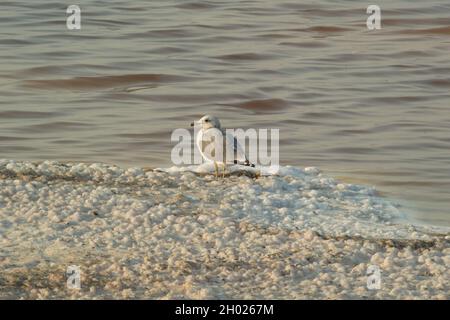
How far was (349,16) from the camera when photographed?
16.3 meters

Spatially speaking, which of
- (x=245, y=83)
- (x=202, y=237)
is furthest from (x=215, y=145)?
(x=245, y=83)

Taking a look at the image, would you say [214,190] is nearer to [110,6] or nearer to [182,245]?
[182,245]

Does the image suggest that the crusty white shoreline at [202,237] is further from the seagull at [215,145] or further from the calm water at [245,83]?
the calm water at [245,83]

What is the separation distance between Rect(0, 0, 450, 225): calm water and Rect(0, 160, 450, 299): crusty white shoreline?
0.93 m

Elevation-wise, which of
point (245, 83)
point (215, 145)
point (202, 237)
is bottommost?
point (202, 237)

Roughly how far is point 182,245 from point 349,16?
34.4 ft

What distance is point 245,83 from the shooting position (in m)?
12.5

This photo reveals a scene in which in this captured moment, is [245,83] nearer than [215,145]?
No

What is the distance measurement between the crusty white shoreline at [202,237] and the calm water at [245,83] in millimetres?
927

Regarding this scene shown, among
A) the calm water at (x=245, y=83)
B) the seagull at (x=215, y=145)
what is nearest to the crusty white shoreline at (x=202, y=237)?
the seagull at (x=215, y=145)

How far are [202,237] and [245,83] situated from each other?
6089 millimetres

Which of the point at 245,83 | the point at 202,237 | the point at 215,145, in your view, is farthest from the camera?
the point at 245,83

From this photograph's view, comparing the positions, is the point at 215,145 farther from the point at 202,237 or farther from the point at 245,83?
the point at 245,83
